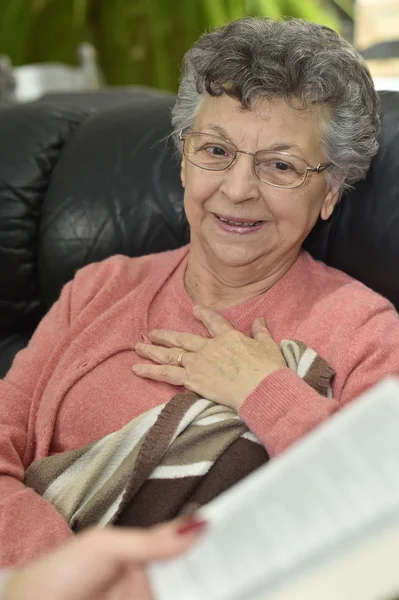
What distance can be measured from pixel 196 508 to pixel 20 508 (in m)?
0.28

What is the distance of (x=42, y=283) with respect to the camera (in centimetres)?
180

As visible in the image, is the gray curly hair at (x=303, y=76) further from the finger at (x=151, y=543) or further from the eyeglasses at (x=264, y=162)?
the finger at (x=151, y=543)

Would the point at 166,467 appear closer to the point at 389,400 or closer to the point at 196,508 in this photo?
the point at 196,508

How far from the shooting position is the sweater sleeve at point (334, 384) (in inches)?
42.1

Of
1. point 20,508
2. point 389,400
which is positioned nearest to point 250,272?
point 20,508

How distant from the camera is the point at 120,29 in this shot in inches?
142

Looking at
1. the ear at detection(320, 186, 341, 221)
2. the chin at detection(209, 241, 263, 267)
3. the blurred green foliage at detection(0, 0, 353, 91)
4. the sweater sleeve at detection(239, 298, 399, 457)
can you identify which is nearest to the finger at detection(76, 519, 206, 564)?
the sweater sleeve at detection(239, 298, 399, 457)

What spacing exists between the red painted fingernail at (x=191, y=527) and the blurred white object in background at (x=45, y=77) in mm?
2582

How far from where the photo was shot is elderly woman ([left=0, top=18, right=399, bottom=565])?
1237 mm

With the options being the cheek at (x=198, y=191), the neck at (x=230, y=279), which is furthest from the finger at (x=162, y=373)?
the cheek at (x=198, y=191)

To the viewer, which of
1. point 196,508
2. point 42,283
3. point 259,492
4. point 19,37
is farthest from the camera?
point 19,37

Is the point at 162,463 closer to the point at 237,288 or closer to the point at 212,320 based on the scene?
the point at 212,320

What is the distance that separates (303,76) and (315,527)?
2.89 feet

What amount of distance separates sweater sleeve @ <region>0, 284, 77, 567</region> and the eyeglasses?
42 cm
